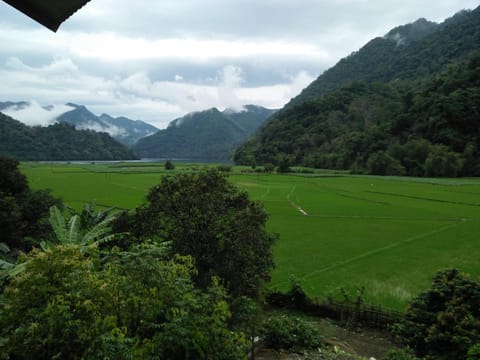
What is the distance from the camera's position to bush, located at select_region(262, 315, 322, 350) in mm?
9344

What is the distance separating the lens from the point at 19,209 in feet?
57.7

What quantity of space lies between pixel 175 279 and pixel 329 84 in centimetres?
19614

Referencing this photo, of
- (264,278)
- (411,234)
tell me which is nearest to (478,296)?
(264,278)

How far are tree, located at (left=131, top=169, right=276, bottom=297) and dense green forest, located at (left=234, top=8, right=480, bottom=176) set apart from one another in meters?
65.7

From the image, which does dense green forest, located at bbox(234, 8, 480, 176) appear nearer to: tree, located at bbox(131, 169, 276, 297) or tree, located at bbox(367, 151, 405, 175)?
tree, located at bbox(367, 151, 405, 175)

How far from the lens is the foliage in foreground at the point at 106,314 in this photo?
4.07 meters

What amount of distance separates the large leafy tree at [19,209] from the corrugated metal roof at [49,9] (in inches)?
659

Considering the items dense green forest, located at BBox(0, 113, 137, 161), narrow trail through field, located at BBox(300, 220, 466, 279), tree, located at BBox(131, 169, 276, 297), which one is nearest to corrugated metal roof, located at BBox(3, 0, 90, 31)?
tree, located at BBox(131, 169, 276, 297)

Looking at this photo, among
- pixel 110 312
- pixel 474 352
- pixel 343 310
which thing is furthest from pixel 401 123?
pixel 110 312

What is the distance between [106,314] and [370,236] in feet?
69.7

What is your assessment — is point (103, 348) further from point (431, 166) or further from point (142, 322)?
point (431, 166)

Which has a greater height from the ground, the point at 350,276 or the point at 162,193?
the point at 162,193

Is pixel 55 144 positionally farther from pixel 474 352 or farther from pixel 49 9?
pixel 49 9

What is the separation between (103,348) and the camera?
387 cm
